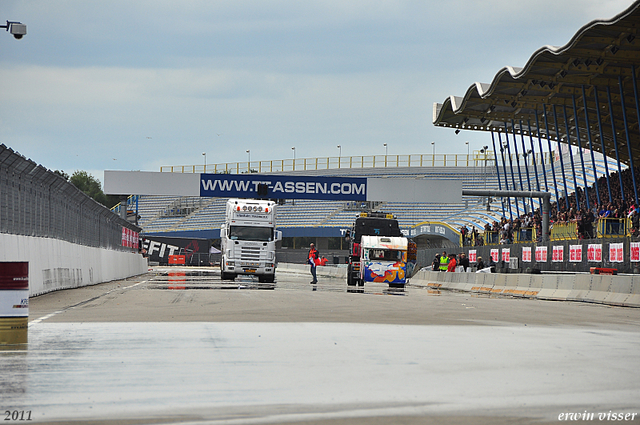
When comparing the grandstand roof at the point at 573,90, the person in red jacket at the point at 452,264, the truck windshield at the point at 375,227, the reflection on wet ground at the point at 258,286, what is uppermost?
the grandstand roof at the point at 573,90

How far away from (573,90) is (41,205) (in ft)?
112

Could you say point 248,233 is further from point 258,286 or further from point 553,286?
point 553,286

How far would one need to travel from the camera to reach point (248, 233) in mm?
36062

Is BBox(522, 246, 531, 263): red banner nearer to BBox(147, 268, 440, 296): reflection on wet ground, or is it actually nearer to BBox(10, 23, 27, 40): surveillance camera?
BBox(147, 268, 440, 296): reflection on wet ground

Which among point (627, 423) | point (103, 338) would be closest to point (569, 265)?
point (103, 338)

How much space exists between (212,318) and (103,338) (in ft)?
12.1

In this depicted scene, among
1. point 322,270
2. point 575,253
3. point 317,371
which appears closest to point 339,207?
point 322,270

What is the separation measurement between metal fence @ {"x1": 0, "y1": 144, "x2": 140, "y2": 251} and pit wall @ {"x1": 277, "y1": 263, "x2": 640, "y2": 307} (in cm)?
1551

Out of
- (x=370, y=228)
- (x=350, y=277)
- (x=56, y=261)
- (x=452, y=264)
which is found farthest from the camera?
(x=452, y=264)

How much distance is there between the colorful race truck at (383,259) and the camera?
35.5 meters

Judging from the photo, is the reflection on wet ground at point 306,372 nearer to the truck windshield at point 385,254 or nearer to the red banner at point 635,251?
the red banner at point 635,251

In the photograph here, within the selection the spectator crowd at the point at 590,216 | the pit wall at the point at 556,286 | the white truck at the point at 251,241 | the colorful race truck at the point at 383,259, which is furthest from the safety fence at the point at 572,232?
the white truck at the point at 251,241

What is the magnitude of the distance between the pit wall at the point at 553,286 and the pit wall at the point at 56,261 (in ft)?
49.9

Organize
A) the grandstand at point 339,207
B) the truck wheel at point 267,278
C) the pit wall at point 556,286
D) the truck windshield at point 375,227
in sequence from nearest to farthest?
the pit wall at point 556,286
the truck wheel at point 267,278
the truck windshield at point 375,227
the grandstand at point 339,207
